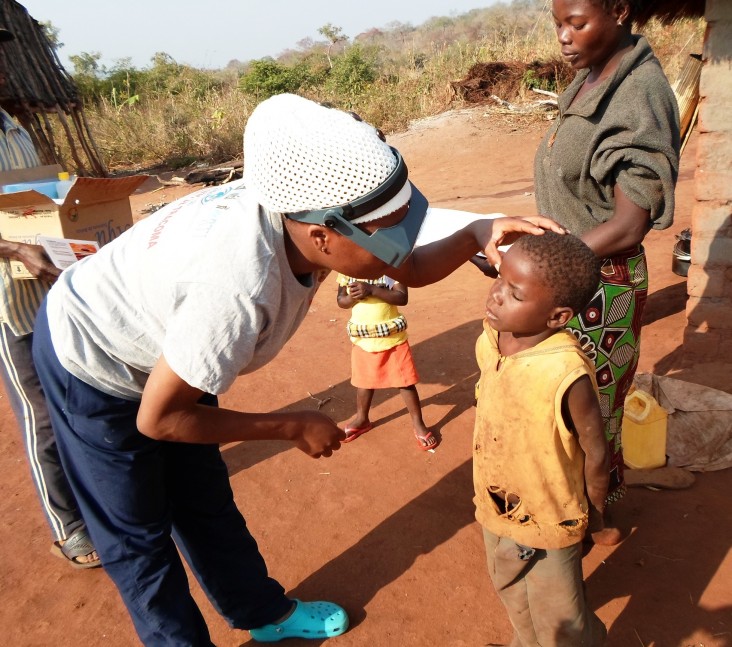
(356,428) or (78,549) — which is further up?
(78,549)

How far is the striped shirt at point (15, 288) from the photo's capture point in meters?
2.54

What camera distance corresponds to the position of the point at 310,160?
130 cm

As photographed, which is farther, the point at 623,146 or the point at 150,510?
the point at 623,146

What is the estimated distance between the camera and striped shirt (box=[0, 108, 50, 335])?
2.54 metres

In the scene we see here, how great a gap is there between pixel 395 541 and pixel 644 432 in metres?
1.29

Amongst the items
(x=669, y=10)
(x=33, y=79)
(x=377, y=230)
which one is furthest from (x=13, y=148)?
(x=33, y=79)

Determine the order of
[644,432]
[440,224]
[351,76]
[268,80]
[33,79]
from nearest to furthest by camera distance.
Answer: [644,432], [440,224], [33,79], [351,76], [268,80]

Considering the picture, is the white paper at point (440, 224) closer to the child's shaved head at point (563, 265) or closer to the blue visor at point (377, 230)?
the child's shaved head at point (563, 265)

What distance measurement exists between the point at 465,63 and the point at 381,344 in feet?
44.3

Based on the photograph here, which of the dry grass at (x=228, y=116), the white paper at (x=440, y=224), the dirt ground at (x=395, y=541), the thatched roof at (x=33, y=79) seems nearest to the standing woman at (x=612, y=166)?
the dirt ground at (x=395, y=541)

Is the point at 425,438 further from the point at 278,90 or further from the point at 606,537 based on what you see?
the point at 278,90

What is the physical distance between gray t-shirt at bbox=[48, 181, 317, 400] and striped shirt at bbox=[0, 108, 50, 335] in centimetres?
97

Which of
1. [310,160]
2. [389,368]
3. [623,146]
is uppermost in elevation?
[310,160]

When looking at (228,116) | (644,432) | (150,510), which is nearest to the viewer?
(150,510)
